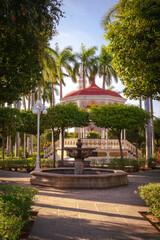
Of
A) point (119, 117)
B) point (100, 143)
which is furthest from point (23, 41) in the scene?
point (100, 143)

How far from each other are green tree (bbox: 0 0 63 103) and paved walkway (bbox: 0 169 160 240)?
3518 mm

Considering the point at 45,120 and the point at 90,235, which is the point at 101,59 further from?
the point at 90,235

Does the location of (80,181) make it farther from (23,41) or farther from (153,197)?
(23,41)

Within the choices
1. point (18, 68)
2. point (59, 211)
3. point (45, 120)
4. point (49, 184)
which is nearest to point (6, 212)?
point (59, 211)

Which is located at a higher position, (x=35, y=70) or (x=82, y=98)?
(x=82, y=98)

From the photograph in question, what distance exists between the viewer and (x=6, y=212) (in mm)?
3768

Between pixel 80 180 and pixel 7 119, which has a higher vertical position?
pixel 7 119

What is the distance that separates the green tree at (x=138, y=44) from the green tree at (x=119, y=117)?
10.7 m

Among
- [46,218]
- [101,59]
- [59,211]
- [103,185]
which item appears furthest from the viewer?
[101,59]

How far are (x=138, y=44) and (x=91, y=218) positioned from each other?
15.9 ft

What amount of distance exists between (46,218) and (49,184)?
15.6ft

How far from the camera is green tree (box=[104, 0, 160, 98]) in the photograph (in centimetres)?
633

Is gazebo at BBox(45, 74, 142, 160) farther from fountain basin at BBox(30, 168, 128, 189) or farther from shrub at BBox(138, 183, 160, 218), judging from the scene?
shrub at BBox(138, 183, 160, 218)

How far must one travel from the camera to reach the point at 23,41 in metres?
5.89
